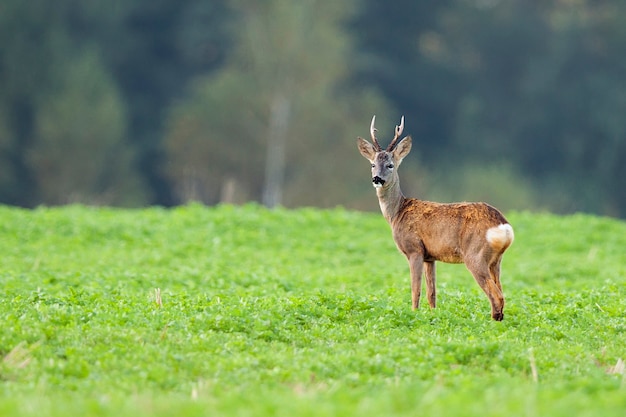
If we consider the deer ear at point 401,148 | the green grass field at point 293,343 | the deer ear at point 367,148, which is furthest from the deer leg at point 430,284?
the deer ear at point 367,148

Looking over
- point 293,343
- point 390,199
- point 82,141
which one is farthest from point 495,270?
point 82,141

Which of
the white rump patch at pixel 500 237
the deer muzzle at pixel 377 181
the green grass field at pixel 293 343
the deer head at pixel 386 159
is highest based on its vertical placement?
the deer head at pixel 386 159

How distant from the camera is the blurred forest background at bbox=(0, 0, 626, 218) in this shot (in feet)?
144

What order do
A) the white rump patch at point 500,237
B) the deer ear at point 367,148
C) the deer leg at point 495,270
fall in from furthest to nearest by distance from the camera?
the deer ear at point 367,148 < the deer leg at point 495,270 < the white rump patch at point 500,237

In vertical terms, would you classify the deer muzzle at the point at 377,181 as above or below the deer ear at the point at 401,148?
below

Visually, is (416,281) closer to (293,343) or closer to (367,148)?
(367,148)

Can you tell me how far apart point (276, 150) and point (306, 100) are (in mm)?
2225

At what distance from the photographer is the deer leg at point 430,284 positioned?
1272 cm

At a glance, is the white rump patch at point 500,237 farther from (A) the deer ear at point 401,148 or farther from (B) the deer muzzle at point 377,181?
(A) the deer ear at point 401,148

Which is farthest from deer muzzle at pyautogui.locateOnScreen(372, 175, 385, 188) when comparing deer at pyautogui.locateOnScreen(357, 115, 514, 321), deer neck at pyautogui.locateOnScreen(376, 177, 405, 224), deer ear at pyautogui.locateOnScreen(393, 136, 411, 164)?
deer ear at pyautogui.locateOnScreen(393, 136, 411, 164)

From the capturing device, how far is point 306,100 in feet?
144

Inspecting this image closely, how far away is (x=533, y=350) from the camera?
10625mm

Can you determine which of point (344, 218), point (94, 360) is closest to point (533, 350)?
point (94, 360)

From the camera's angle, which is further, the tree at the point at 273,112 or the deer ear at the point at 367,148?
the tree at the point at 273,112
